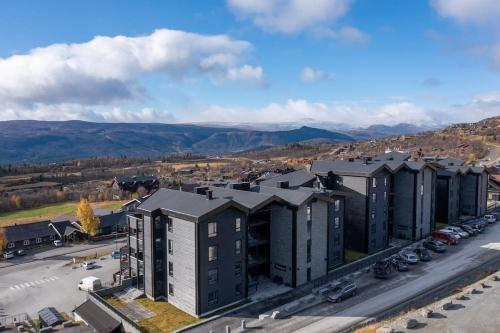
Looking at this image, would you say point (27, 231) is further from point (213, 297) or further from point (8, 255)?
point (213, 297)

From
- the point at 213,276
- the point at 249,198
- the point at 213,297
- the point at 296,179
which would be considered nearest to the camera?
the point at 213,276

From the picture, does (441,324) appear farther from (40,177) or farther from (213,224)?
(40,177)

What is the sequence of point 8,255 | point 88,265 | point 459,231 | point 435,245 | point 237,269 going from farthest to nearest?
point 8,255 → point 459,231 → point 88,265 → point 435,245 → point 237,269

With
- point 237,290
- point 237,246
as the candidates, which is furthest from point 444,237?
point 237,246

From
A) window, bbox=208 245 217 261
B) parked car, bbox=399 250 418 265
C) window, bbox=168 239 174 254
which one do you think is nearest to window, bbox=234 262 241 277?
window, bbox=208 245 217 261

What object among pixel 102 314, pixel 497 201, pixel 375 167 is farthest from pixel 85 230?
pixel 497 201

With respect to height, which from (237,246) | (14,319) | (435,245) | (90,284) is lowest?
(14,319)

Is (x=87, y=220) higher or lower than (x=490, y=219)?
lower

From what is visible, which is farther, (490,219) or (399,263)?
(490,219)
